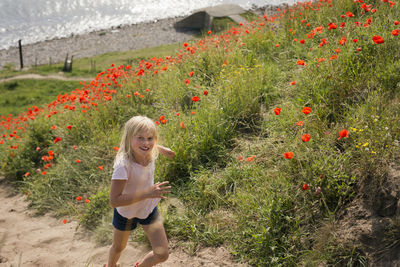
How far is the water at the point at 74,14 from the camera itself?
28234 mm

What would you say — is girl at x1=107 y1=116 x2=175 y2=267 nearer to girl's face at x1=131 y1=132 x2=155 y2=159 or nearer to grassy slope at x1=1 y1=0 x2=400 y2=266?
girl's face at x1=131 y1=132 x2=155 y2=159

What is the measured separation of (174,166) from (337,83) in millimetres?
2086

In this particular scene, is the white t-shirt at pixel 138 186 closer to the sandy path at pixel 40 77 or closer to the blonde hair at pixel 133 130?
the blonde hair at pixel 133 130

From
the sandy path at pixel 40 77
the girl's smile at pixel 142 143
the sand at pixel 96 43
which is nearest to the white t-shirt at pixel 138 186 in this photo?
the girl's smile at pixel 142 143

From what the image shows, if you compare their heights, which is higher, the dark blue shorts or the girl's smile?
the girl's smile

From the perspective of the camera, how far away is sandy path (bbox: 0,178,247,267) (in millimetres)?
3467

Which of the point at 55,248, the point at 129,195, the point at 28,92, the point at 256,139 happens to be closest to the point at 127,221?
the point at 129,195

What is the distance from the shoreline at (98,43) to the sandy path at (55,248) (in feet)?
58.5

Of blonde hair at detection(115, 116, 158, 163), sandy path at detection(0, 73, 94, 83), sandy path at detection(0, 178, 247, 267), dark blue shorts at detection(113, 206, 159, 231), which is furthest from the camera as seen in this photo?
sandy path at detection(0, 73, 94, 83)

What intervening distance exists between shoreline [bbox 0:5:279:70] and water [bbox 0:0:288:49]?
5.38 ft

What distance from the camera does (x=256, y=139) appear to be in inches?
173

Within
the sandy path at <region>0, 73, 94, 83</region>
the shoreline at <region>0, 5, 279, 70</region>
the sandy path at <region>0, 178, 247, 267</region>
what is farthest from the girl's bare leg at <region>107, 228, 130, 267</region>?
the shoreline at <region>0, 5, 279, 70</region>

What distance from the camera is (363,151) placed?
3.14 metres

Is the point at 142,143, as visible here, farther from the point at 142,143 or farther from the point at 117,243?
the point at 117,243
